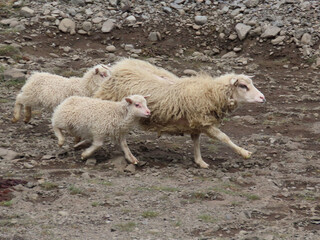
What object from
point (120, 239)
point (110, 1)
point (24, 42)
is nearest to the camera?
point (120, 239)

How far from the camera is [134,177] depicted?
32.7 feet

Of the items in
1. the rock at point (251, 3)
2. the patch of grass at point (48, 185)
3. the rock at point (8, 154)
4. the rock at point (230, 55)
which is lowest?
the rock at point (8, 154)

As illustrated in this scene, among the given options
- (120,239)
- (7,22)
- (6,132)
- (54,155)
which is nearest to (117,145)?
(54,155)

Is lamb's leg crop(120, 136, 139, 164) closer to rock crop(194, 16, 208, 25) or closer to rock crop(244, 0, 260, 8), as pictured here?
rock crop(194, 16, 208, 25)

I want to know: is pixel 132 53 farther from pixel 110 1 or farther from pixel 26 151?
pixel 26 151

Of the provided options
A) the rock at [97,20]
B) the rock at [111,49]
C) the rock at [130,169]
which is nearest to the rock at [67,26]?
the rock at [97,20]

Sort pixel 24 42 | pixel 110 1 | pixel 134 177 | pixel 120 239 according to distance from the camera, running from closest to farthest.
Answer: pixel 120 239
pixel 134 177
pixel 24 42
pixel 110 1

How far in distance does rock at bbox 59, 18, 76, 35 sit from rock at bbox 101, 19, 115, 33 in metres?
0.79

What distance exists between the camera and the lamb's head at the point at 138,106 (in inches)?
409

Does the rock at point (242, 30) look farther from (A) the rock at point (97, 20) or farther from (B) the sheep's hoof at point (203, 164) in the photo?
(B) the sheep's hoof at point (203, 164)

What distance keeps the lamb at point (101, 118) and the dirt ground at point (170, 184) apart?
337mm

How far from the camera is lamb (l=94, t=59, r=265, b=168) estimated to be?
1068cm

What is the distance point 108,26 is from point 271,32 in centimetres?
440

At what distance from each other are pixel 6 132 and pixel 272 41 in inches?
346
